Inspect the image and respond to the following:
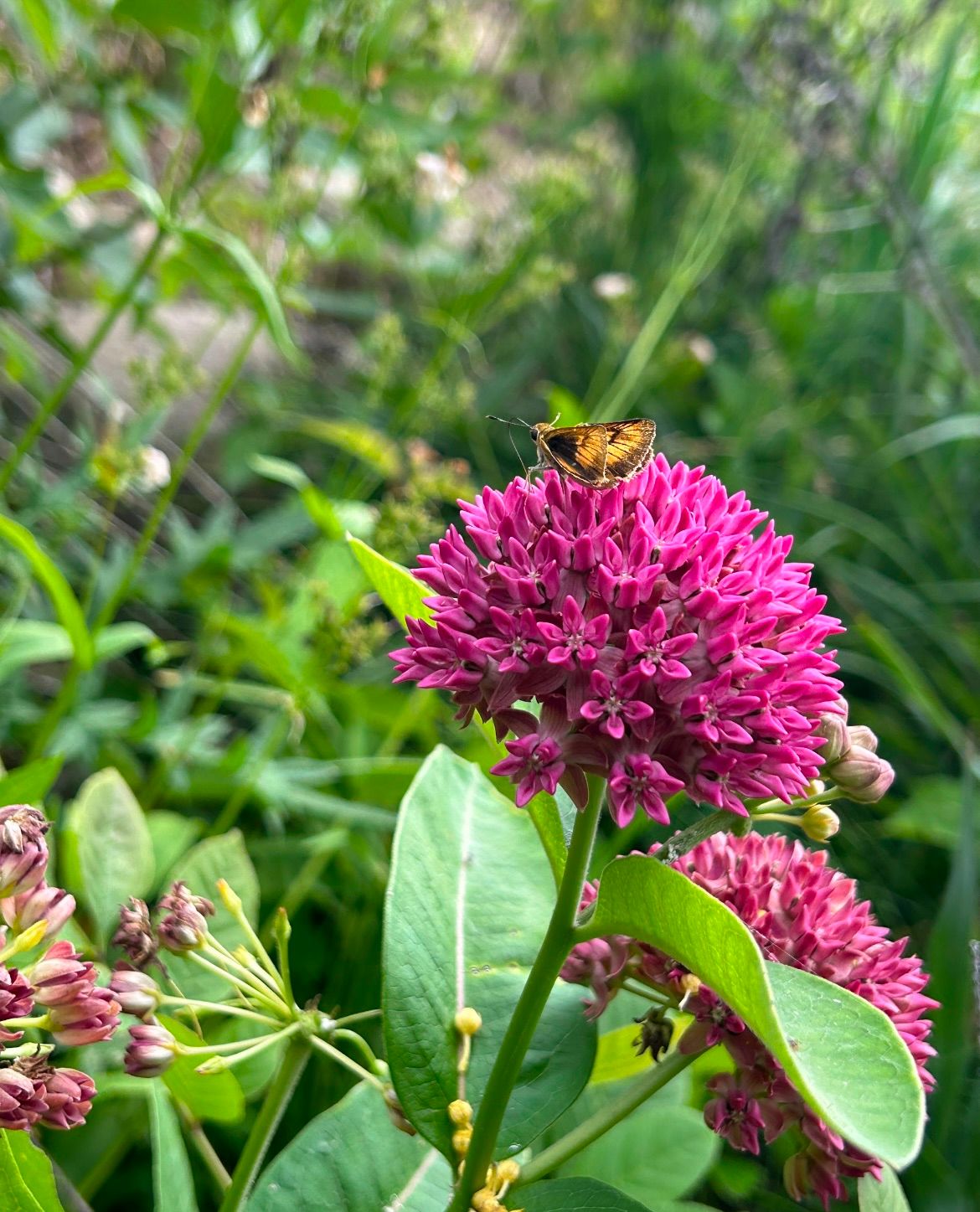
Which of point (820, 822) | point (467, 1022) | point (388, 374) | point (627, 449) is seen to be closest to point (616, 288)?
point (388, 374)

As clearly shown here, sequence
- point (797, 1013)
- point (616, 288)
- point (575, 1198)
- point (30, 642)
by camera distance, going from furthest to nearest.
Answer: point (616, 288)
point (30, 642)
point (575, 1198)
point (797, 1013)

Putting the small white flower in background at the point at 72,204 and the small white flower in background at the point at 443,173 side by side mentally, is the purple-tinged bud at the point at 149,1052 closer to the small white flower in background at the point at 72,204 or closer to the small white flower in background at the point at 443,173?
the small white flower in background at the point at 72,204

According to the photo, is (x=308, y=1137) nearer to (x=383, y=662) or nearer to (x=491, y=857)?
(x=491, y=857)

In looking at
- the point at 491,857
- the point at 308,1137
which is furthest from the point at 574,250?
the point at 308,1137

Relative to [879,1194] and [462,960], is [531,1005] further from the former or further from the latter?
[879,1194]

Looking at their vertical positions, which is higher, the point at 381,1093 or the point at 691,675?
the point at 691,675

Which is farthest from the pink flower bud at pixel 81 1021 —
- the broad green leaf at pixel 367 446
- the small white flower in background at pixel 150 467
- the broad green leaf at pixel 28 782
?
the broad green leaf at pixel 367 446
